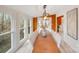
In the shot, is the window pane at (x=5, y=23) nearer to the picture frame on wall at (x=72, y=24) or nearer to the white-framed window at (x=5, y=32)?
the white-framed window at (x=5, y=32)

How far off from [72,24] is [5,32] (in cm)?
56

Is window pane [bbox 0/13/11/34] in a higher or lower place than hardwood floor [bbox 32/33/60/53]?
higher

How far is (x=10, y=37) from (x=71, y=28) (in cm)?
52

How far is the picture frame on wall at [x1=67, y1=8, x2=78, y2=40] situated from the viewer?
81 centimetres

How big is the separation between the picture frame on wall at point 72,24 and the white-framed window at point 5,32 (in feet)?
1.62

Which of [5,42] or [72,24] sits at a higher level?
[72,24]

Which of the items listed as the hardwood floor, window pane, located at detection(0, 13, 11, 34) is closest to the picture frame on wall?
the hardwood floor

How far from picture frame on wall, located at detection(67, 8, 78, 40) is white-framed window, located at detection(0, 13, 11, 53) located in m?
0.49

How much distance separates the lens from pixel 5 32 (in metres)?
0.72

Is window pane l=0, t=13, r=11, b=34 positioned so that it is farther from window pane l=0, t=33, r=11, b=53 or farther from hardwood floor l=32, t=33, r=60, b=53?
hardwood floor l=32, t=33, r=60, b=53

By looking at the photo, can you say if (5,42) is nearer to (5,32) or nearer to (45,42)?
(5,32)

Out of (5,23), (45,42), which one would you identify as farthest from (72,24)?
(5,23)
